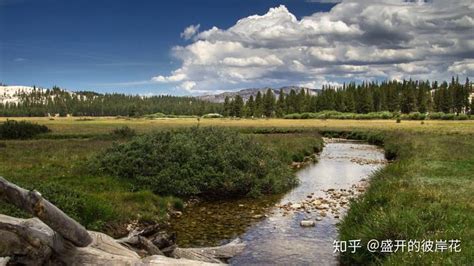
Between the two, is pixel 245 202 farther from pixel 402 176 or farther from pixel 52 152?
pixel 52 152

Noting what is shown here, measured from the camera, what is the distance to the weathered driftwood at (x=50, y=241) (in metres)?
8.10

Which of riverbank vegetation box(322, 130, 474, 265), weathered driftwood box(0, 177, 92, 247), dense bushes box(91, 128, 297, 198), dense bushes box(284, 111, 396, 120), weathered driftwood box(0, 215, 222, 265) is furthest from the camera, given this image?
dense bushes box(284, 111, 396, 120)

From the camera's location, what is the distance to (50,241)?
28.7 ft

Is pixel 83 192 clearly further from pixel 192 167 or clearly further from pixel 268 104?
pixel 268 104

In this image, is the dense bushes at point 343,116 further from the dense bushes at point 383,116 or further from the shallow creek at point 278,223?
the shallow creek at point 278,223

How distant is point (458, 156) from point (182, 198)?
71.1ft

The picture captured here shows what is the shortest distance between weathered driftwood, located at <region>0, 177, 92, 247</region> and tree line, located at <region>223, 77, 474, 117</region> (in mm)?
178863

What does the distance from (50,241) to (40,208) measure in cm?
95

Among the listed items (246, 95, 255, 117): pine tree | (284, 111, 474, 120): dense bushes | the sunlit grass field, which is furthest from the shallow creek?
(246, 95, 255, 117): pine tree

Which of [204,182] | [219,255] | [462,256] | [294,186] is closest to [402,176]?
[294,186]

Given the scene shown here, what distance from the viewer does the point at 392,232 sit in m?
12.1

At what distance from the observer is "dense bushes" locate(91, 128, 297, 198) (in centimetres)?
2503

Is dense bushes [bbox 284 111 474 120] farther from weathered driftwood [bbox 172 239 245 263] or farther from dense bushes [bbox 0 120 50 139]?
weathered driftwood [bbox 172 239 245 263]

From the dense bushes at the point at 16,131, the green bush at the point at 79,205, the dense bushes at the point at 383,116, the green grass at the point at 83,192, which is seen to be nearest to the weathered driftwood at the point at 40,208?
the green grass at the point at 83,192
